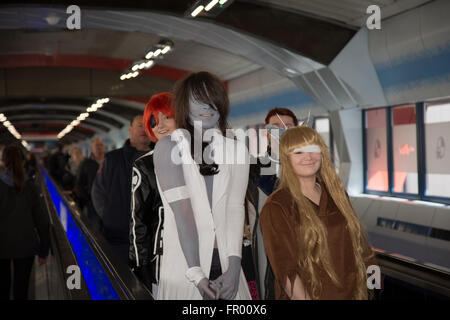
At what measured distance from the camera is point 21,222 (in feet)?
16.5

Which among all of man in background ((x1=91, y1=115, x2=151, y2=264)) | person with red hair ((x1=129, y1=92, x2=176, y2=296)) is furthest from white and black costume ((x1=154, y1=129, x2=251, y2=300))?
man in background ((x1=91, y1=115, x2=151, y2=264))

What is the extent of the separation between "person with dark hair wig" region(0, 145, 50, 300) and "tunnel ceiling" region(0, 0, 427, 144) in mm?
916

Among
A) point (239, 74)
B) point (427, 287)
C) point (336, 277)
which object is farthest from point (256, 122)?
point (336, 277)

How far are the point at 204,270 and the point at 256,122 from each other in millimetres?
15216

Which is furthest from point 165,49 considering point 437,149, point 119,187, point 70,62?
point 119,187

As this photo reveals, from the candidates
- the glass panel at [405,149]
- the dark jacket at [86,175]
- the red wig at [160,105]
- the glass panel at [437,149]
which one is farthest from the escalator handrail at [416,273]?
the glass panel at [405,149]

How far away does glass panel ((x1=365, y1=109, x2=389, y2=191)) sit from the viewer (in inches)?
458

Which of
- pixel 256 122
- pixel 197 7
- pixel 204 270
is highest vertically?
pixel 197 7

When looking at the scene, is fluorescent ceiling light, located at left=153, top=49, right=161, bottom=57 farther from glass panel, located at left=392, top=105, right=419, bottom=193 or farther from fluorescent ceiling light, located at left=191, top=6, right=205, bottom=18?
glass panel, located at left=392, top=105, right=419, bottom=193

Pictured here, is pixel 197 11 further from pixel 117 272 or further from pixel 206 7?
pixel 117 272

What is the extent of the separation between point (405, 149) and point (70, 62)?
10.7m
